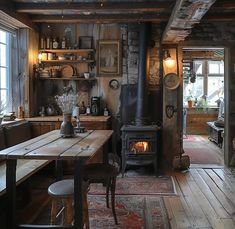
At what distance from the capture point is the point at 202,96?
37.0 ft

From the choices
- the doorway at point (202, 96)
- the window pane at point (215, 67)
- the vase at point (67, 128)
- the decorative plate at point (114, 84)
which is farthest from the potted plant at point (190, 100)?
the vase at point (67, 128)

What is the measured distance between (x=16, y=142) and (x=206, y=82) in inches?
318

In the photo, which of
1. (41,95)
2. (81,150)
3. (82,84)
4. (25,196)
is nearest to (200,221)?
(81,150)

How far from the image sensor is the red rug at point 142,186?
448cm

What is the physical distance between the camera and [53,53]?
5.97 m

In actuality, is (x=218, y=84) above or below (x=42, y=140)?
above

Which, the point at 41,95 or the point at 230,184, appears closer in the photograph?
the point at 230,184

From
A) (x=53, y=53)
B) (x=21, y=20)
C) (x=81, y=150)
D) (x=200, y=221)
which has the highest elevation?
(x=21, y=20)

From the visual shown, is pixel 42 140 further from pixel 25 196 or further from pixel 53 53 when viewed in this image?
pixel 53 53

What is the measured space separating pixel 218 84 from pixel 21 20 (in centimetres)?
793

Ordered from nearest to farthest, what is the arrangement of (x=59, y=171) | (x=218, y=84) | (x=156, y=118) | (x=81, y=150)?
1. (x=81, y=150)
2. (x=59, y=171)
3. (x=156, y=118)
4. (x=218, y=84)

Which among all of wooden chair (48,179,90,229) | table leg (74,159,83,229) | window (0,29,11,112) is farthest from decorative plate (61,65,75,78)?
table leg (74,159,83,229)

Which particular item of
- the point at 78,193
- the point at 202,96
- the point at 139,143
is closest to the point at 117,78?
the point at 139,143

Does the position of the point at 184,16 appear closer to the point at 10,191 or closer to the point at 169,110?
the point at 169,110
